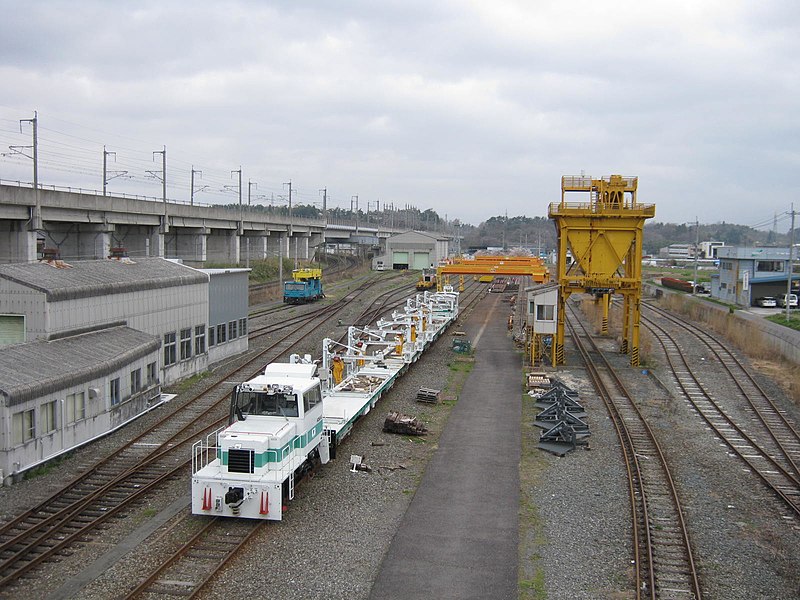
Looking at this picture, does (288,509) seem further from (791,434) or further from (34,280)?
(791,434)

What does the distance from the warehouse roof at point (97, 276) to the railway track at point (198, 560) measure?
9280 mm

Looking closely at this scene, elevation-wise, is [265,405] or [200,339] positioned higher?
[265,405]

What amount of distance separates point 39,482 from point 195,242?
49.2 meters

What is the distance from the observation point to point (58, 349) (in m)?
18.0

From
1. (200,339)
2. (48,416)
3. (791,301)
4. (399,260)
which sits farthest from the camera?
(399,260)

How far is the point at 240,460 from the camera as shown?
41.8 ft

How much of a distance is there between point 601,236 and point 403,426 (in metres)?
16.5

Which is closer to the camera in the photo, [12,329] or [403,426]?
[12,329]

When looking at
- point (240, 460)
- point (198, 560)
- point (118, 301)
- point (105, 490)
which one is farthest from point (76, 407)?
point (198, 560)

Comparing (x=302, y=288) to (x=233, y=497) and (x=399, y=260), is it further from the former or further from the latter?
(x=399, y=260)

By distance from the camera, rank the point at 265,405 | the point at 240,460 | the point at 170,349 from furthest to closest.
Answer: the point at 170,349 → the point at 265,405 → the point at 240,460

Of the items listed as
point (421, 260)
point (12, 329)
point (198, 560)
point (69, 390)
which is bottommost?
point (198, 560)

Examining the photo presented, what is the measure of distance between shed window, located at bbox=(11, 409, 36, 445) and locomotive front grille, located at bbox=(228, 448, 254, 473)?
16.6 ft

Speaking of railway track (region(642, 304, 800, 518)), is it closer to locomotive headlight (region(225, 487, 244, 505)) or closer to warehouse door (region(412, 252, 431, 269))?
locomotive headlight (region(225, 487, 244, 505))
